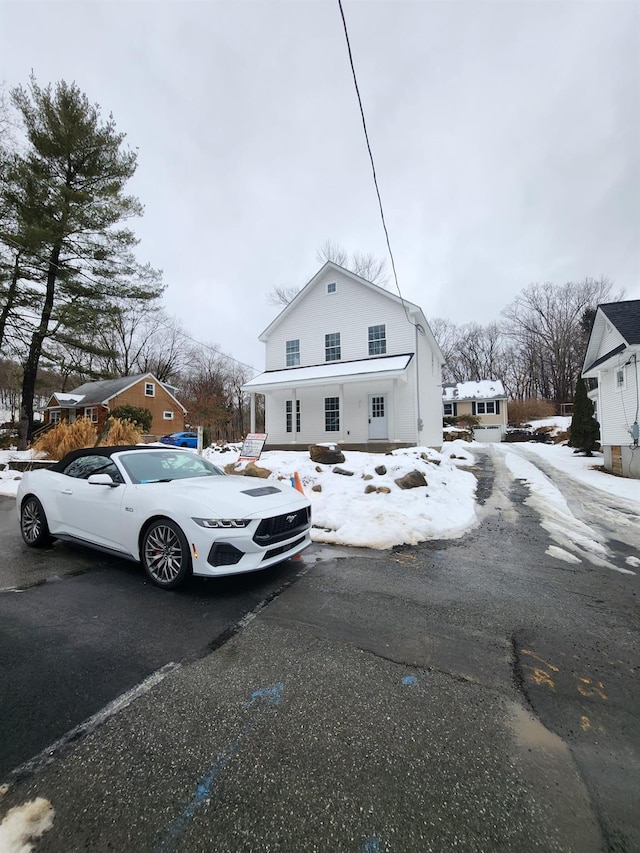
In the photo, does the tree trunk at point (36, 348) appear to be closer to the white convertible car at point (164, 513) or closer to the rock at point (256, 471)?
the rock at point (256, 471)

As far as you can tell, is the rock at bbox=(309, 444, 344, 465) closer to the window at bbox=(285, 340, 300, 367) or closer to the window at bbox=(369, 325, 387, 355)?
the window at bbox=(369, 325, 387, 355)

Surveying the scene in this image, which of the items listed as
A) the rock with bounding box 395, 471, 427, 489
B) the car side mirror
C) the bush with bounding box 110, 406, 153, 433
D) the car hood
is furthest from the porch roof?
the bush with bounding box 110, 406, 153, 433

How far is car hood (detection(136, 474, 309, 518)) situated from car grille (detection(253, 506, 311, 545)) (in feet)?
0.25

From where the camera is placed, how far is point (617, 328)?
1205 centimetres

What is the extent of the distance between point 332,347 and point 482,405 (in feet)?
82.6

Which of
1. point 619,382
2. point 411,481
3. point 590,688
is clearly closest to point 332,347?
point 411,481

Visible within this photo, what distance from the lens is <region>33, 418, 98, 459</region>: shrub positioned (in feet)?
42.0

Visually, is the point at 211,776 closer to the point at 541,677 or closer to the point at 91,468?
the point at 541,677

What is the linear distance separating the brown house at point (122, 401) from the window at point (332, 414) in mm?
19245

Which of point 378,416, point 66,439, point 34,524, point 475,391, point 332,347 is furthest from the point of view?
point 475,391

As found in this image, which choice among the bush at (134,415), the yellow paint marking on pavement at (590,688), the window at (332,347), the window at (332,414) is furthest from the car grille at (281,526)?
the bush at (134,415)

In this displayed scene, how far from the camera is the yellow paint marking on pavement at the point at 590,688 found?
2.28m

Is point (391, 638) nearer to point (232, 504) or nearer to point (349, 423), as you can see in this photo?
point (232, 504)

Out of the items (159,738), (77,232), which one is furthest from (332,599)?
(77,232)
